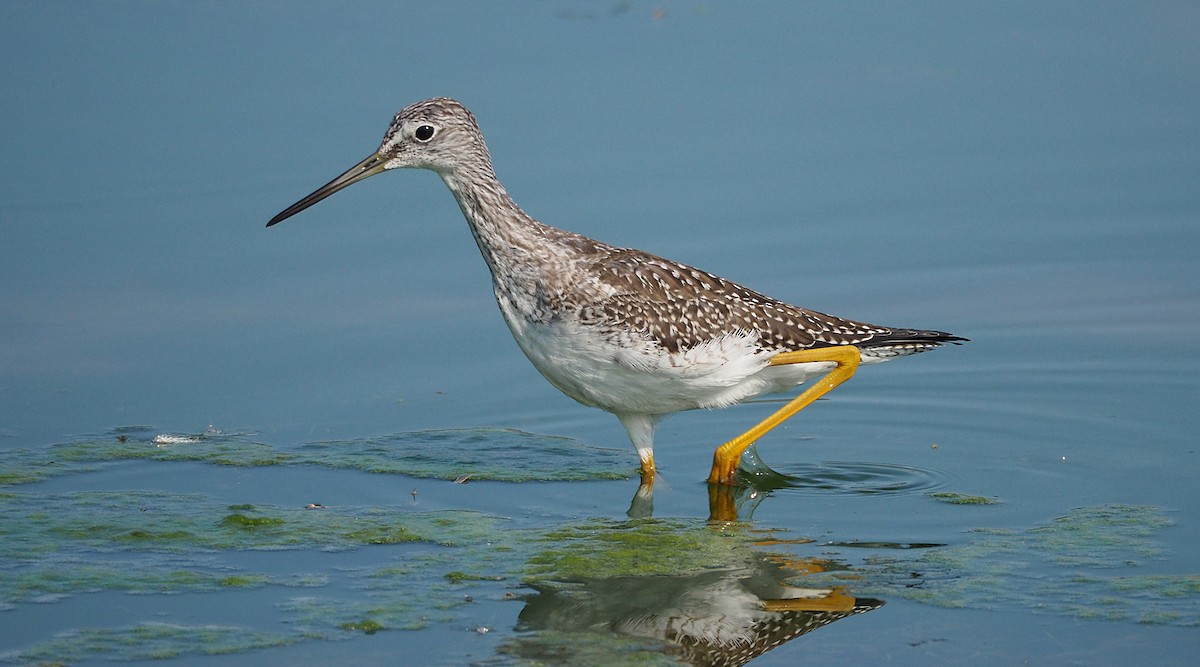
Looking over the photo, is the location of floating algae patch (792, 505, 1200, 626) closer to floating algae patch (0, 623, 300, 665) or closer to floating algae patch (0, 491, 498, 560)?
floating algae patch (0, 491, 498, 560)

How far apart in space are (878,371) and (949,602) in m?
4.30

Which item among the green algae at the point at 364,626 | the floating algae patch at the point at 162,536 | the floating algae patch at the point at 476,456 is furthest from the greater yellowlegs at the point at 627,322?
the green algae at the point at 364,626

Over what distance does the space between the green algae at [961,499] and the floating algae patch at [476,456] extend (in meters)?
1.91

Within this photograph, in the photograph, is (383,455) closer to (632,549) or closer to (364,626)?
(632,549)

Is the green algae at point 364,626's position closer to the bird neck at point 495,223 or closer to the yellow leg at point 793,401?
the bird neck at point 495,223

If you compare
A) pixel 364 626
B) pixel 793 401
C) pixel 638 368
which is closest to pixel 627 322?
pixel 638 368

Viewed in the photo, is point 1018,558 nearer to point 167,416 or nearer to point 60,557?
point 60,557

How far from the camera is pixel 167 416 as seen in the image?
34.5 ft

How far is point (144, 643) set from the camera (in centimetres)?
704

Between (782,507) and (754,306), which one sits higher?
(754,306)

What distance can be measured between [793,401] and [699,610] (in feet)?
9.12

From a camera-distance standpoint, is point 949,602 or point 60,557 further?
point 60,557

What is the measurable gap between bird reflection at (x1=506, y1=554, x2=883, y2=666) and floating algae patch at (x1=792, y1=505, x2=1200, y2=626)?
11.2 inches

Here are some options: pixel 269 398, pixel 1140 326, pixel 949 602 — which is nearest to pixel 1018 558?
pixel 949 602
